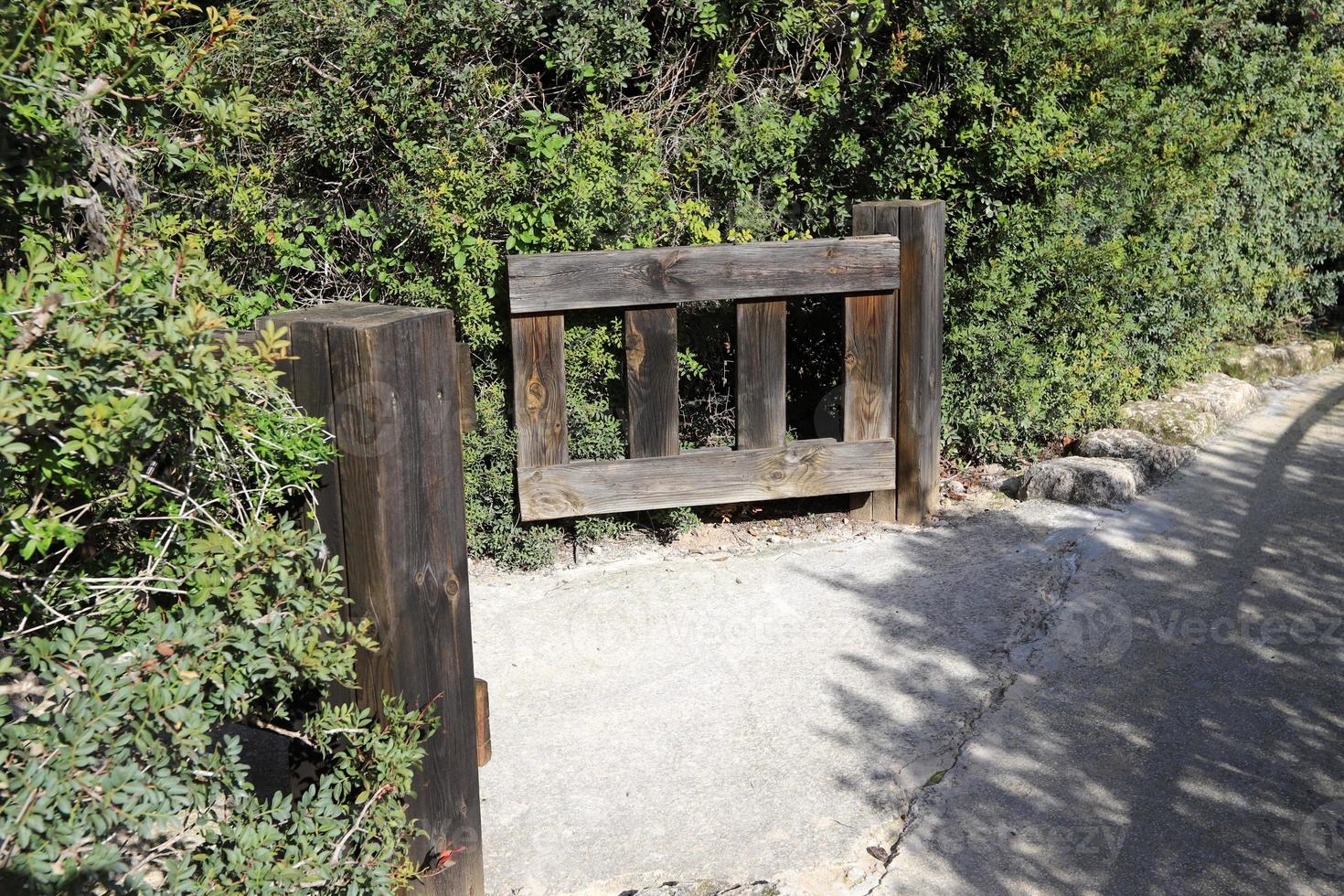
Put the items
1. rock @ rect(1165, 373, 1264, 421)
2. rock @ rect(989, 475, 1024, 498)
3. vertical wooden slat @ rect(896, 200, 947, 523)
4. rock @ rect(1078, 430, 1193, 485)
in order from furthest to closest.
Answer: rock @ rect(1165, 373, 1264, 421)
rock @ rect(1078, 430, 1193, 485)
rock @ rect(989, 475, 1024, 498)
vertical wooden slat @ rect(896, 200, 947, 523)

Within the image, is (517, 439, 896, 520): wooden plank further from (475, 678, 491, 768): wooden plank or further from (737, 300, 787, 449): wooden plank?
(475, 678, 491, 768): wooden plank

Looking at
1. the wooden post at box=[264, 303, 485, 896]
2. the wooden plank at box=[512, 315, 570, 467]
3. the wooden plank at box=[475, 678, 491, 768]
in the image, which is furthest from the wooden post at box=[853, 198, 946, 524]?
the wooden post at box=[264, 303, 485, 896]

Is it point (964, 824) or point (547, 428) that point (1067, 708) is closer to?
point (964, 824)

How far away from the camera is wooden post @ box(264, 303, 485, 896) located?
2.77 m

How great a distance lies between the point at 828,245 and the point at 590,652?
2.11 meters

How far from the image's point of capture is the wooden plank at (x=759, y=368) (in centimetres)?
538

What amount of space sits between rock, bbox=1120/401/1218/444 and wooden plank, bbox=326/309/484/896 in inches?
192

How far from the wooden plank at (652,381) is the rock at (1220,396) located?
3539 mm

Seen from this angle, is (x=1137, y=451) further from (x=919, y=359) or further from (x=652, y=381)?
(x=652, y=381)

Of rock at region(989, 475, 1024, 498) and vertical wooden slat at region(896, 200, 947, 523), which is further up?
vertical wooden slat at region(896, 200, 947, 523)

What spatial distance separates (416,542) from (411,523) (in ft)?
0.17

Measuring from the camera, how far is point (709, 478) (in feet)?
17.7

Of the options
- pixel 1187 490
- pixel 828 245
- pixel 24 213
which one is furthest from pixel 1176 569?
pixel 24 213

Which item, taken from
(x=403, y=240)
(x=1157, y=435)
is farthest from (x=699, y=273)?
(x=1157, y=435)
